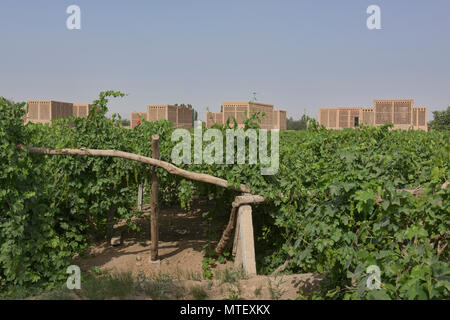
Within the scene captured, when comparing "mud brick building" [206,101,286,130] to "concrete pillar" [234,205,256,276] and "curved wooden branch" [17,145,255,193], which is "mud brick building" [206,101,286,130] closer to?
"curved wooden branch" [17,145,255,193]

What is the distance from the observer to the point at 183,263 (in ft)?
24.0

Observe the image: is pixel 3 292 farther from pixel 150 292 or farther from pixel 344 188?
pixel 344 188

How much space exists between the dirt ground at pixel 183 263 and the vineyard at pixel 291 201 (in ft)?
1.24

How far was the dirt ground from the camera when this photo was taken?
179 inches

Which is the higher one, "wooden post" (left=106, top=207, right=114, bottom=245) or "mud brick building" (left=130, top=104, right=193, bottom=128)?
"mud brick building" (left=130, top=104, right=193, bottom=128)

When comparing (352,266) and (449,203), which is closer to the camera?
(449,203)

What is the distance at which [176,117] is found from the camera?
40250 millimetres

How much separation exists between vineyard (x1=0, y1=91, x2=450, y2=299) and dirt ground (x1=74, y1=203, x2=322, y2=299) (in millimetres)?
377

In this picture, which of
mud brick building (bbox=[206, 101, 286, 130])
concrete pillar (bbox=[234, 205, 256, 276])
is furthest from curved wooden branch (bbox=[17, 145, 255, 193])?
mud brick building (bbox=[206, 101, 286, 130])

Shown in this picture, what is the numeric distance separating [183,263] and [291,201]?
2.52 m

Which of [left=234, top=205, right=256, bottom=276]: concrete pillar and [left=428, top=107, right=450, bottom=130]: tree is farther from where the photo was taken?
[left=428, top=107, right=450, bottom=130]: tree

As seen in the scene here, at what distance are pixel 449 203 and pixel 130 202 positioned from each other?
20.7 feet

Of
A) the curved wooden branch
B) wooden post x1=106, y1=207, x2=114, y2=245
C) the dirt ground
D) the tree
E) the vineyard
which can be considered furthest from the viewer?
the tree
